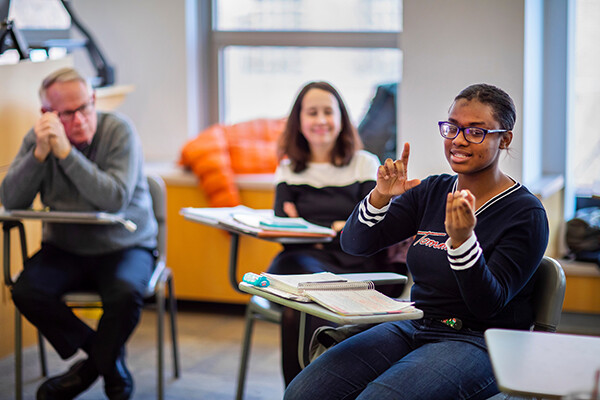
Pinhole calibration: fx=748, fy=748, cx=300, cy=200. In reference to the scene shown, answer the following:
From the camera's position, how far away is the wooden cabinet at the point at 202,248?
3.73 meters

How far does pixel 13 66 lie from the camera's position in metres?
3.13

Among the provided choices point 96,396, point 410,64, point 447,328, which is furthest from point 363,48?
point 447,328

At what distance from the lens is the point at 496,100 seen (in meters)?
1.77

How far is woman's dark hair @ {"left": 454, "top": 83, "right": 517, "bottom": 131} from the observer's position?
1.77 metres

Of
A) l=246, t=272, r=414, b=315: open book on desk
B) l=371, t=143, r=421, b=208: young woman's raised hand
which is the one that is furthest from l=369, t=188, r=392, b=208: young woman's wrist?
l=246, t=272, r=414, b=315: open book on desk

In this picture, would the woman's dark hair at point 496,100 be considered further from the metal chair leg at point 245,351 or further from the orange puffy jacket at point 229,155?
the orange puffy jacket at point 229,155

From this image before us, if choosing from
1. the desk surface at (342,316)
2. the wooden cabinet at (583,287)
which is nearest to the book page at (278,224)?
the desk surface at (342,316)

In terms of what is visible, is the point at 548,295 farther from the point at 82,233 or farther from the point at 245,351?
the point at 82,233

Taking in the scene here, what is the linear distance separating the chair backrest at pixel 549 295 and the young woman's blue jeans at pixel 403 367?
156 millimetres

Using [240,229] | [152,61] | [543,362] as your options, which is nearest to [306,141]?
[240,229]

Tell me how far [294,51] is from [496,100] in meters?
2.53

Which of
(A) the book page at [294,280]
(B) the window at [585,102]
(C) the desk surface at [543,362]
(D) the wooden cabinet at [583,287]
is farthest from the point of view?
(B) the window at [585,102]

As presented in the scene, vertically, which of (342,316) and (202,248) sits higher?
(342,316)

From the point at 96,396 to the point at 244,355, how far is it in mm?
687
